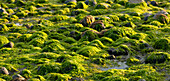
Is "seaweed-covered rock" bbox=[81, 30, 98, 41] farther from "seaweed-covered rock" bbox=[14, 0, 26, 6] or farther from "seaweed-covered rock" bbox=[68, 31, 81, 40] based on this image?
"seaweed-covered rock" bbox=[14, 0, 26, 6]

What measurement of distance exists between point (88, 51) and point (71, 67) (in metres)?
3.00

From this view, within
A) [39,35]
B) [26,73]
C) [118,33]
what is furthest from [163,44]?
[39,35]

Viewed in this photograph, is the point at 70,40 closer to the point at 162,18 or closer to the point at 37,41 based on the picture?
the point at 37,41

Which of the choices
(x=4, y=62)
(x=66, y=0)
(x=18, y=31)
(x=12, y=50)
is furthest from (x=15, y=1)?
(x=4, y=62)

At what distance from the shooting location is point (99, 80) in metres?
11.7

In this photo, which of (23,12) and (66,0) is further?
(66,0)

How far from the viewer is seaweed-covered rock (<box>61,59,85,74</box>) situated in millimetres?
12367

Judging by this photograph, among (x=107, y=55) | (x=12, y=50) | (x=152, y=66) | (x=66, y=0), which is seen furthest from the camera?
(x=66, y=0)

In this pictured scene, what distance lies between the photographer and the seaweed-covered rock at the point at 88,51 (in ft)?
49.3

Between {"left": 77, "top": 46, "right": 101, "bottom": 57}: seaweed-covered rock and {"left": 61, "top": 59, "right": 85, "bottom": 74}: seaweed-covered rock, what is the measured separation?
2259 mm

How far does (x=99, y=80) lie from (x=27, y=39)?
8960mm

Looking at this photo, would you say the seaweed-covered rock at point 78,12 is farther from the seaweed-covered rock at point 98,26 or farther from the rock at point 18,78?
the rock at point 18,78

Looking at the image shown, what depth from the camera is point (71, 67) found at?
1249 cm

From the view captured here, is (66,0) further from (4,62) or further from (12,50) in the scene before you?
(4,62)
